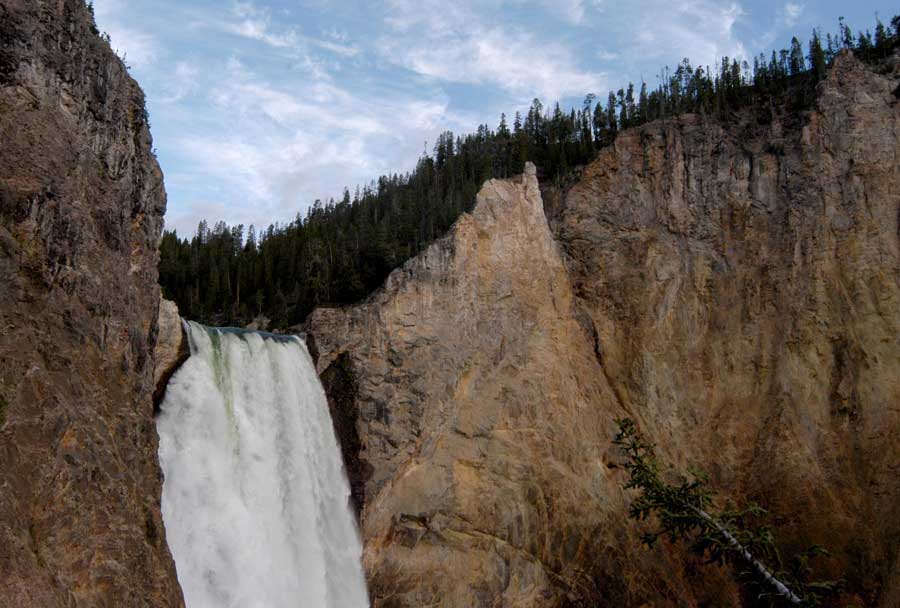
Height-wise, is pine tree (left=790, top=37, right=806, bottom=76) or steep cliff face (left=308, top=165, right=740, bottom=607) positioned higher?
pine tree (left=790, top=37, right=806, bottom=76)

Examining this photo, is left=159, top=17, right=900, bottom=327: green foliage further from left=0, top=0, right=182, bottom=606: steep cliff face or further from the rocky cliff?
left=0, top=0, right=182, bottom=606: steep cliff face

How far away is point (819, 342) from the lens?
32.8 m

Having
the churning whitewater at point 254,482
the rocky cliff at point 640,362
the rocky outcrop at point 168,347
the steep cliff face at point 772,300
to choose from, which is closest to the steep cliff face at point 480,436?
the rocky cliff at point 640,362

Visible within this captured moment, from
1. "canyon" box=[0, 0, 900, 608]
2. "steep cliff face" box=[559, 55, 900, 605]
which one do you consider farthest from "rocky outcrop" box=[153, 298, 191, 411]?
"steep cliff face" box=[559, 55, 900, 605]

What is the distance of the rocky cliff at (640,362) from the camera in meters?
27.0

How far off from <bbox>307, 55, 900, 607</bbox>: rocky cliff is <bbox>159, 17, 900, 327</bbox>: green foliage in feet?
14.9

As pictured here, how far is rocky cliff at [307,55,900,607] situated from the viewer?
27047mm

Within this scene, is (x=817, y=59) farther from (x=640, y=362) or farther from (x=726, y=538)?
(x=726, y=538)

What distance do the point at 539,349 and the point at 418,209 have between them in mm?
19424

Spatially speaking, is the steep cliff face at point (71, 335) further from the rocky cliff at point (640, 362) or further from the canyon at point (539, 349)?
the rocky cliff at point (640, 362)

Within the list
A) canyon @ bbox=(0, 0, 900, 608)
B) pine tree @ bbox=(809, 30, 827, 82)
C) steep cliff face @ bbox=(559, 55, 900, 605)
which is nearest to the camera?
canyon @ bbox=(0, 0, 900, 608)

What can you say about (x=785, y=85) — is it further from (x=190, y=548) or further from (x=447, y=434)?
(x=190, y=548)

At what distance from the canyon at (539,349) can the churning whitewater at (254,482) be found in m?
0.88

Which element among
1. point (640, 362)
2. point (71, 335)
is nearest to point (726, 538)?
point (71, 335)
